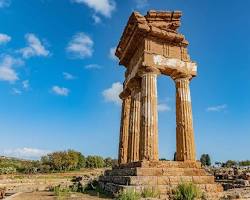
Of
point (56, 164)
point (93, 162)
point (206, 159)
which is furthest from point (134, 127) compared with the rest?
point (93, 162)

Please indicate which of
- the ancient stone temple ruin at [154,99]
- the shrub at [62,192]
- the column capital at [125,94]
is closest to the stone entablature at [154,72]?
the ancient stone temple ruin at [154,99]

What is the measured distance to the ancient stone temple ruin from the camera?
46.0ft

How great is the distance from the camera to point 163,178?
42.5 feet

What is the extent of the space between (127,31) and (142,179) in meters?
9.86

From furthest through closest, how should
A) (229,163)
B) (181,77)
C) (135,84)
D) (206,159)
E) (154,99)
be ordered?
(229,163) → (206,159) → (135,84) → (181,77) → (154,99)

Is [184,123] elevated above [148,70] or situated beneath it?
situated beneath

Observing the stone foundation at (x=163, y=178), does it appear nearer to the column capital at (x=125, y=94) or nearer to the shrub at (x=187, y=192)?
the shrub at (x=187, y=192)

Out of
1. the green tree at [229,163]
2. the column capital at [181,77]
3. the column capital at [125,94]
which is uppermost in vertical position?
the column capital at [181,77]

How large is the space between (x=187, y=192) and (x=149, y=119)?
530cm

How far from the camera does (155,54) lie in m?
16.8

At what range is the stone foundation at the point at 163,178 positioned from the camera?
1221 centimetres

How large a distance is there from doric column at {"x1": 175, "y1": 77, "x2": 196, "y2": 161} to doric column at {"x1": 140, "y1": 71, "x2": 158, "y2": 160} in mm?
1889

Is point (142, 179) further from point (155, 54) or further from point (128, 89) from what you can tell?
point (128, 89)

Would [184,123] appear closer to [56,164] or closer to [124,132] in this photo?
[124,132]
